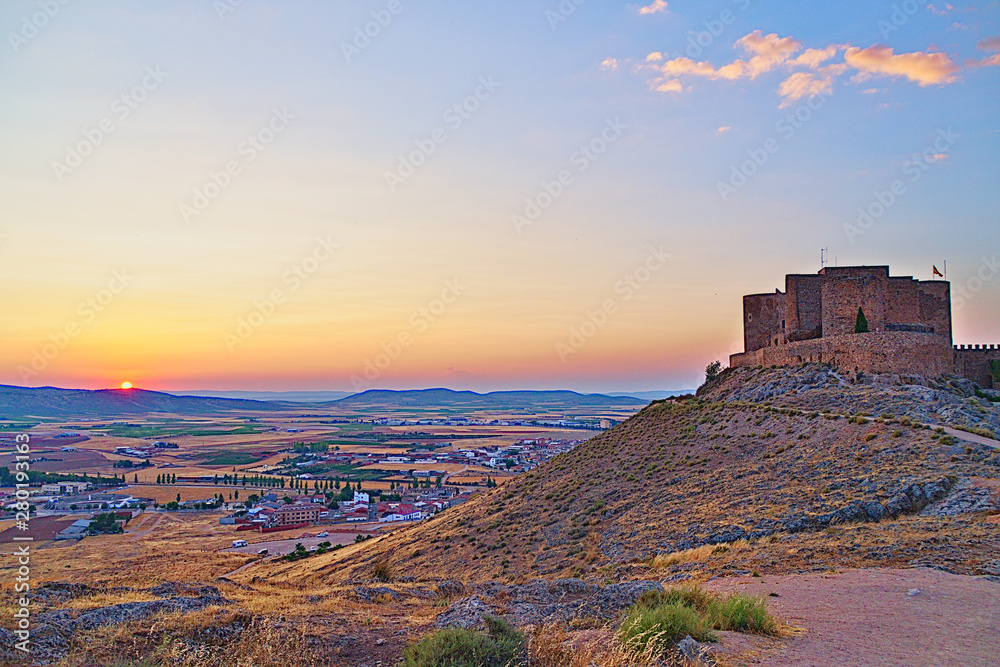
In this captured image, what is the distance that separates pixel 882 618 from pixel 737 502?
9915 mm

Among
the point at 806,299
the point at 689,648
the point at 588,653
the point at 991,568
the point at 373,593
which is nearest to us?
the point at 588,653

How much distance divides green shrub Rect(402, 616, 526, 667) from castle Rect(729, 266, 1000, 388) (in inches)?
1019

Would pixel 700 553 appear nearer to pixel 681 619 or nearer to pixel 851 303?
pixel 681 619

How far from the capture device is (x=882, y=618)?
8164mm

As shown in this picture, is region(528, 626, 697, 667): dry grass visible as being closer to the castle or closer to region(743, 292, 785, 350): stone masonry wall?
the castle

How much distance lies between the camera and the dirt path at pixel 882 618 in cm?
683

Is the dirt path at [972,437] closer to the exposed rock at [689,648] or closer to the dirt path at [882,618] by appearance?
the dirt path at [882,618]

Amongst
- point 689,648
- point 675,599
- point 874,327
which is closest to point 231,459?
point 874,327

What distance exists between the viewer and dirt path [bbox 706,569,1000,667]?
269 inches

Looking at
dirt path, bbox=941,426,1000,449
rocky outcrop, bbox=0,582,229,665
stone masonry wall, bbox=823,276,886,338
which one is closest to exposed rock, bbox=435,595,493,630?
rocky outcrop, bbox=0,582,229,665

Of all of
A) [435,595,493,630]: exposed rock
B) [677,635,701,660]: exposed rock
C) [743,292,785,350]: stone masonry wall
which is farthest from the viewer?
[743,292,785,350]: stone masonry wall

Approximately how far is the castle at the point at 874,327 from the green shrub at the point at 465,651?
25.9 meters

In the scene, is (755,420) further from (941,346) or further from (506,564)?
(506,564)

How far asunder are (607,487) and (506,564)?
658cm
